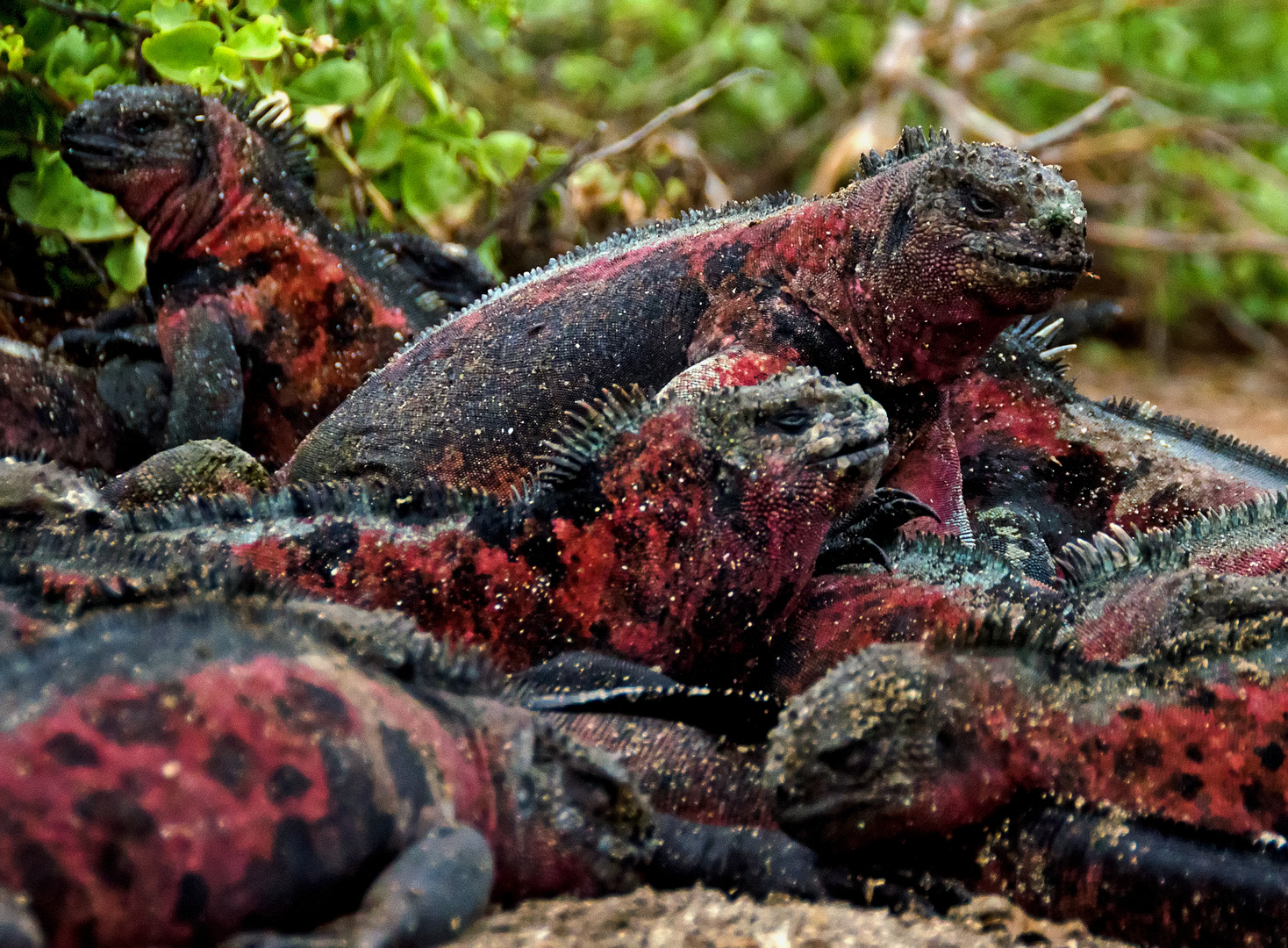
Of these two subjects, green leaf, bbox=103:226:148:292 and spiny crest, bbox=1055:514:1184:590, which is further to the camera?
green leaf, bbox=103:226:148:292

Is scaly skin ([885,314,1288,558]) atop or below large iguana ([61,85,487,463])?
below

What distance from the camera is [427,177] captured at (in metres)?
5.39

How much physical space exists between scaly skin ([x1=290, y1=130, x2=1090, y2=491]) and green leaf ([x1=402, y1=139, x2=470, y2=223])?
1.57 meters

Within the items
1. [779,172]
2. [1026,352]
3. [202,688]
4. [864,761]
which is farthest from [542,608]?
[779,172]

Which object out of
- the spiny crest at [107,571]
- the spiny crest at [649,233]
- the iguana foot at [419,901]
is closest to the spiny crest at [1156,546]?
the spiny crest at [649,233]

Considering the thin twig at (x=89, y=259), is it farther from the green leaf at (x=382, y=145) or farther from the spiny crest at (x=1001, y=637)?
the spiny crest at (x=1001, y=637)

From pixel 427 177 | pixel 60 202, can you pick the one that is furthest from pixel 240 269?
pixel 427 177

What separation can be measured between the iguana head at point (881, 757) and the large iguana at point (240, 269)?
2.27 m

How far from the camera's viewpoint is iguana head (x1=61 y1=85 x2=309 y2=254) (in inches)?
161

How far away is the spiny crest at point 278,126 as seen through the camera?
14.8 feet

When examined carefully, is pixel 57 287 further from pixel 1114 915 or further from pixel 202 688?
pixel 1114 915

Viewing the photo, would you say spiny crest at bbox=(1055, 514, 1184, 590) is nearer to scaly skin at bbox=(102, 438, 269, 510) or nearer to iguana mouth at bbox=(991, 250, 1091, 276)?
iguana mouth at bbox=(991, 250, 1091, 276)

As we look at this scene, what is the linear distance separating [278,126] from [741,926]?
11.1ft

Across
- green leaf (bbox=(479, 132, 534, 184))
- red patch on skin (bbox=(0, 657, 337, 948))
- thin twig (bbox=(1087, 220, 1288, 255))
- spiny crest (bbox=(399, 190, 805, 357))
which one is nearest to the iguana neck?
spiny crest (bbox=(399, 190, 805, 357))
